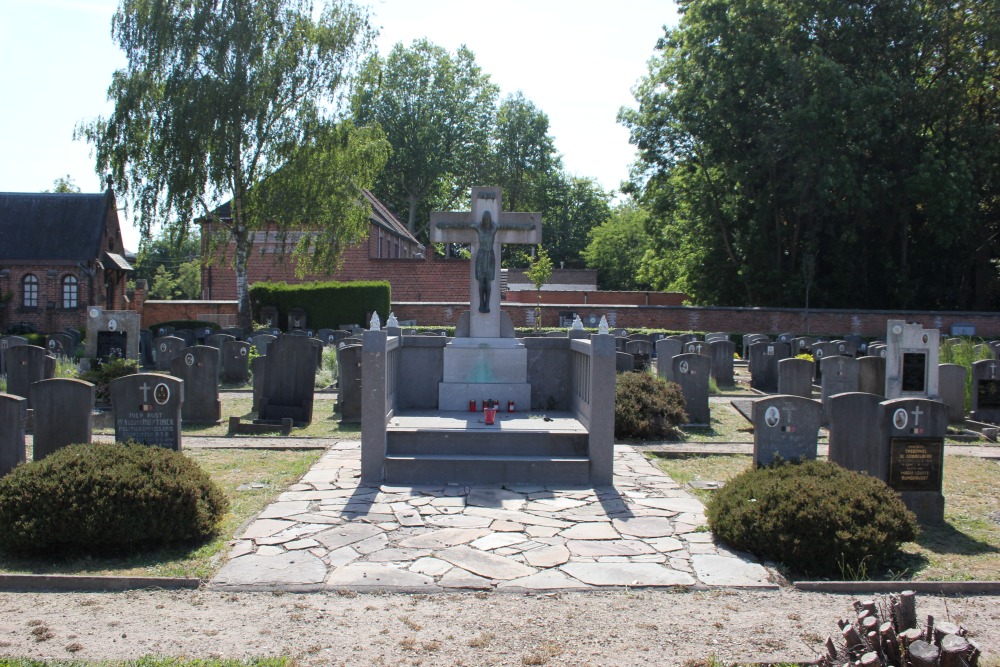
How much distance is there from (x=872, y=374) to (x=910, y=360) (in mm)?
2305

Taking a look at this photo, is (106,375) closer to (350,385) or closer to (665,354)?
(350,385)

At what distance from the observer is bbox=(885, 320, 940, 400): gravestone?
1170cm

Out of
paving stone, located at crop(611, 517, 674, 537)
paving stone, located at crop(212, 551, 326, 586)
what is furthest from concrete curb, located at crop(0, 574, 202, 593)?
paving stone, located at crop(611, 517, 674, 537)

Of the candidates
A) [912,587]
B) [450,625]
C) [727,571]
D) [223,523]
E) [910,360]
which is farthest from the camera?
[910,360]

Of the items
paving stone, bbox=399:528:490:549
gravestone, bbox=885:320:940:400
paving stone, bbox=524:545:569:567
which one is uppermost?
gravestone, bbox=885:320:940:400

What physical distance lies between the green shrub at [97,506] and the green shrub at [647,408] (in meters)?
6.99

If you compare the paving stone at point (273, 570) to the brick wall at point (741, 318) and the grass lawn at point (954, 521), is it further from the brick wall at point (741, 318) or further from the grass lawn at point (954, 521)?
the brick wall at point (741, 318)

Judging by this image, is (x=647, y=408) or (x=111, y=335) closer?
(x=647, y=408)

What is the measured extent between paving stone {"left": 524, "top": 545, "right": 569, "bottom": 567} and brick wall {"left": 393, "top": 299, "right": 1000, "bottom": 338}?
26.7 meters

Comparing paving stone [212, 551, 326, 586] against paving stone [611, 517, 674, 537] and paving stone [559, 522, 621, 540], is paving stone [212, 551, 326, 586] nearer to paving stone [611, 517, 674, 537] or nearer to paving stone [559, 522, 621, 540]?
paving stone [559, 522, 621, 540]

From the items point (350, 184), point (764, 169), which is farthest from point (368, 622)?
point (764, 169)

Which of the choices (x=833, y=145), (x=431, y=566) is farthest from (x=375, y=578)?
(x=833, y=145)

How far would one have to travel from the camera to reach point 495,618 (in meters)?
5.12

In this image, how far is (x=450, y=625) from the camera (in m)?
5.00
